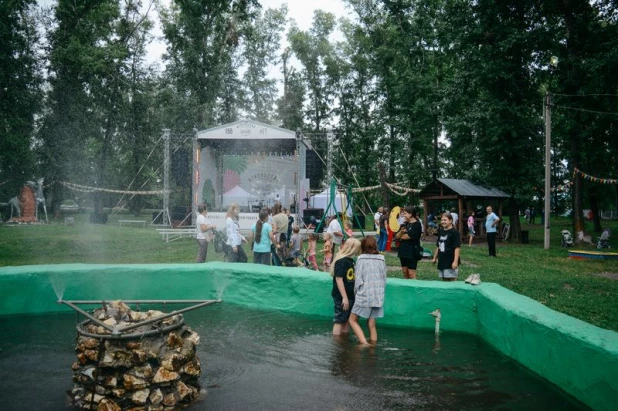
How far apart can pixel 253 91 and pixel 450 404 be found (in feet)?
138

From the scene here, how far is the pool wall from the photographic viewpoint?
4.41 metres

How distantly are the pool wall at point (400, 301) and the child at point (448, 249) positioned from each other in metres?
0.95

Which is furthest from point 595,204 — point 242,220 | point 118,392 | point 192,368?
point 118,392

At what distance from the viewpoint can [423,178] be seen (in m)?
33.7

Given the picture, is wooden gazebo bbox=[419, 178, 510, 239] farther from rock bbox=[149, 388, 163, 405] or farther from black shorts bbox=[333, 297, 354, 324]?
rock bbox=[149, 388, 163, 405]

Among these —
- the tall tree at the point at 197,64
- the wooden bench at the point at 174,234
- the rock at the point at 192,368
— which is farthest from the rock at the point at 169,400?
the tall tree at the point at 197,64

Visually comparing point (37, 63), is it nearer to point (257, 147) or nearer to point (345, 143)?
point (257, 147)

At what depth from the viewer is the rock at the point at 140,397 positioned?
4293mm

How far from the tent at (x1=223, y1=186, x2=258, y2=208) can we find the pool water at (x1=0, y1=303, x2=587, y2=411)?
17.9 m

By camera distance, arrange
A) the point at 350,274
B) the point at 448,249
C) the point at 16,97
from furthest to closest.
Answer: the point at 16,97, the point at 448,249, the point at 350,274

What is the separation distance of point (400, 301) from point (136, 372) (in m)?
4.30

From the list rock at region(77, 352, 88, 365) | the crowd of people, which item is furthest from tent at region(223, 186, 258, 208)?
rock at region(77, 352, 88, 365)

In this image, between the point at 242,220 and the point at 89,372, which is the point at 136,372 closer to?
the point at 89,372

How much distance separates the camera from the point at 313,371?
5.43 meters
